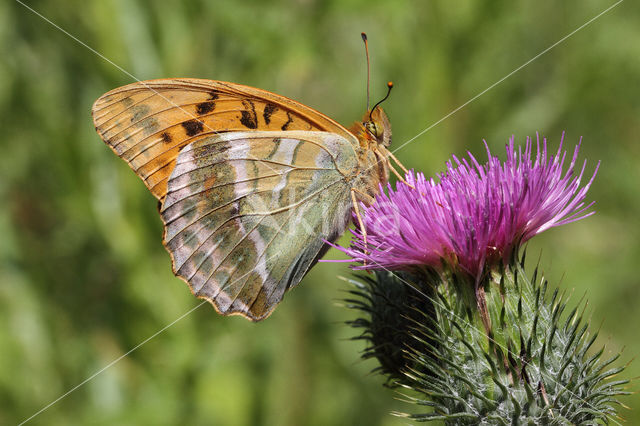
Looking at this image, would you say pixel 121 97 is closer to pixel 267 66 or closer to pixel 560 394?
pixel 267 66

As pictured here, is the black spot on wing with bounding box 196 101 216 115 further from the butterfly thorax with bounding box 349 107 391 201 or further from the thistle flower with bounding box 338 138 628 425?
the thistle flower with bounding box 338 138 628 425

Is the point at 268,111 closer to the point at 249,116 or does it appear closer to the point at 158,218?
the point at 249,116

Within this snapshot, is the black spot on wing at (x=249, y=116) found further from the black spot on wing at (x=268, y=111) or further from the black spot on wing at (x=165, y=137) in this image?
the black spot on wing at (x=165, y=137)

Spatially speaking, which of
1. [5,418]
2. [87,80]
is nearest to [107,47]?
[87,80]

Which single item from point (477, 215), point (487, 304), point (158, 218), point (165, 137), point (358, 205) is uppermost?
point (158, 218)

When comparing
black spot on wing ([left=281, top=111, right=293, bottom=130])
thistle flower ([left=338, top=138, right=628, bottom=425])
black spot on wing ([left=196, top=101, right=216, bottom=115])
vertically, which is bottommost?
thistle flower ([left=338, top=138, right=628, bottom=425])

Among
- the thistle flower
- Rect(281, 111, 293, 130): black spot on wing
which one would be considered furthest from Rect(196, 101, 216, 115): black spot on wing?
the thistle flower

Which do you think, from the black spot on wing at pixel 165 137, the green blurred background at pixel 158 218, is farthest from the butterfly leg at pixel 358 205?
the green blurred background at pixel 158 218

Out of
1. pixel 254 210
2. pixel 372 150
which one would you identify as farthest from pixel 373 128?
pixel 254 210
